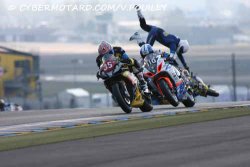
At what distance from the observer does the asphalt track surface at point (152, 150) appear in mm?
11812

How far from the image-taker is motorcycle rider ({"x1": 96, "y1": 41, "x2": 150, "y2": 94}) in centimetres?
2019

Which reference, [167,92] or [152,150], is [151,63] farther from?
[152,150]

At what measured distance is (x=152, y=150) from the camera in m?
12.9

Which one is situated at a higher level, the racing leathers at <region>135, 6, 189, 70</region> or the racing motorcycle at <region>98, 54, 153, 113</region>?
the racing leathers at <region>135, 6, 189, 70</region>

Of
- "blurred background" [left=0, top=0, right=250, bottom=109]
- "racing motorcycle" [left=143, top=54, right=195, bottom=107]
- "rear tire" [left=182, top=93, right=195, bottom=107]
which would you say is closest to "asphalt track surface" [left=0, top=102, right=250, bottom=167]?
"racing motorcycle" [left=143, top=54, right=195, bottom=107]

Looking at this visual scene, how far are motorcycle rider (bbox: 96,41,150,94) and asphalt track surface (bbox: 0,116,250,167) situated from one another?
4739 millimetres

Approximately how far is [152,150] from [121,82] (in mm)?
7265

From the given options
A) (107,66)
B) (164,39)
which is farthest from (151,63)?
(164,39)

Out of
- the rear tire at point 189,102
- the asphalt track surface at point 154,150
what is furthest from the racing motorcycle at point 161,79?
the asphalt track surface at point 154,150

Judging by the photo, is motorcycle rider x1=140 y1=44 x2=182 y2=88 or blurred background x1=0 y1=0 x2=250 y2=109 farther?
blurred background x1=0 y1=0 x2=250 y2=109

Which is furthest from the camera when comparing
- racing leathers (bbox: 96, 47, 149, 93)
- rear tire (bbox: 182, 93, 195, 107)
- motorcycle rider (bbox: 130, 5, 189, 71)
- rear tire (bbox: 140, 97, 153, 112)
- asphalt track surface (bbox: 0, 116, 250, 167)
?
motorcycle rider (bbox: 130, 5, 189, 71)

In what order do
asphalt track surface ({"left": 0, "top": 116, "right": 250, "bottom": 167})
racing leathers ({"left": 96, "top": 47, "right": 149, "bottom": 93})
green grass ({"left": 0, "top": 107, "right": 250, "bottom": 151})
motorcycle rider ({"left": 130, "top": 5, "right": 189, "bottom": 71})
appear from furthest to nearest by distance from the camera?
1. motorcycle rider ({"left": 130, "top": 5, "right": 189, "bottom": 71})
2. racing leathers ({"left": 96, "top": 47, "right": 149, "bottom": 93})
3. green grass ({"left": 0, "top": 107, "right": 250, "bottom": 151})
4. asphalt track surface ({"left": 0, "top": 116, "right": 250, "bottom": 167})

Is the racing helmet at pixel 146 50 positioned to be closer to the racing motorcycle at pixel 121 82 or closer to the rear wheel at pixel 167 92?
the rear wheel at pixel 167 92

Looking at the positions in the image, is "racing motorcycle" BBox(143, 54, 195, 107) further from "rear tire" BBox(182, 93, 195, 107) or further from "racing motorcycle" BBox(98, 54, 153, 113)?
"racing motorcycle" BBox(98, 54, 153, 113)
